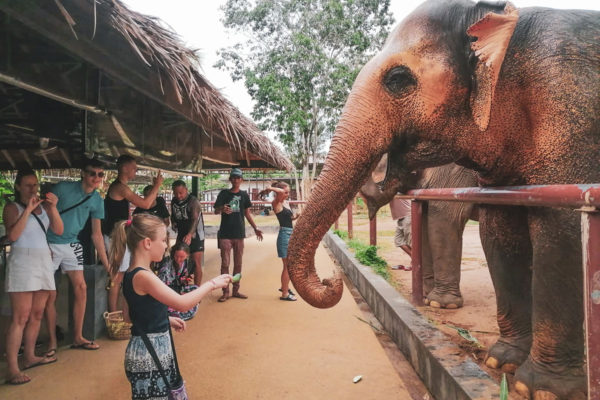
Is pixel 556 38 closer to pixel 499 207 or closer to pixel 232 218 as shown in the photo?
pixel 499 207

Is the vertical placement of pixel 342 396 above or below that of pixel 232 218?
below

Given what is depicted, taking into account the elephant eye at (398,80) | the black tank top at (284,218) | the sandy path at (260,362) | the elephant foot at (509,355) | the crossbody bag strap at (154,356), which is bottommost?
the sandy path at (260,362)

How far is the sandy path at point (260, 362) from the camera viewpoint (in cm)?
275

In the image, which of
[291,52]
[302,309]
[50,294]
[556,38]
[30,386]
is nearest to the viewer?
[556,38]

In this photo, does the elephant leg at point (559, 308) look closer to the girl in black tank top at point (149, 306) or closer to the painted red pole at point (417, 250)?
the girl in black tank top at point (149, 306)

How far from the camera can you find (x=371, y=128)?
7.19 ft

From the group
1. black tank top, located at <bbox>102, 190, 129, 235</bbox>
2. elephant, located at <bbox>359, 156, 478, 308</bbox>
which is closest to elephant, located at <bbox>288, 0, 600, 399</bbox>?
elephant, located at <bbox>359, 156, 478, 308</bbox>

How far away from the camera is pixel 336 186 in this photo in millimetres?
2162

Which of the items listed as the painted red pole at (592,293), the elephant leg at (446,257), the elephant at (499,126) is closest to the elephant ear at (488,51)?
the elephant at (499,126)

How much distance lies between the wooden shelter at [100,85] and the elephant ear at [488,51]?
197 centimetres

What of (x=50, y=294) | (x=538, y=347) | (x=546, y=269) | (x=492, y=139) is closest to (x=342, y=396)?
(x=538, y=347)

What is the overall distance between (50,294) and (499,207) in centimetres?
351

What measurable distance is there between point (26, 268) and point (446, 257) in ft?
13.0

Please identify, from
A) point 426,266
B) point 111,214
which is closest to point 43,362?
point 111,214
